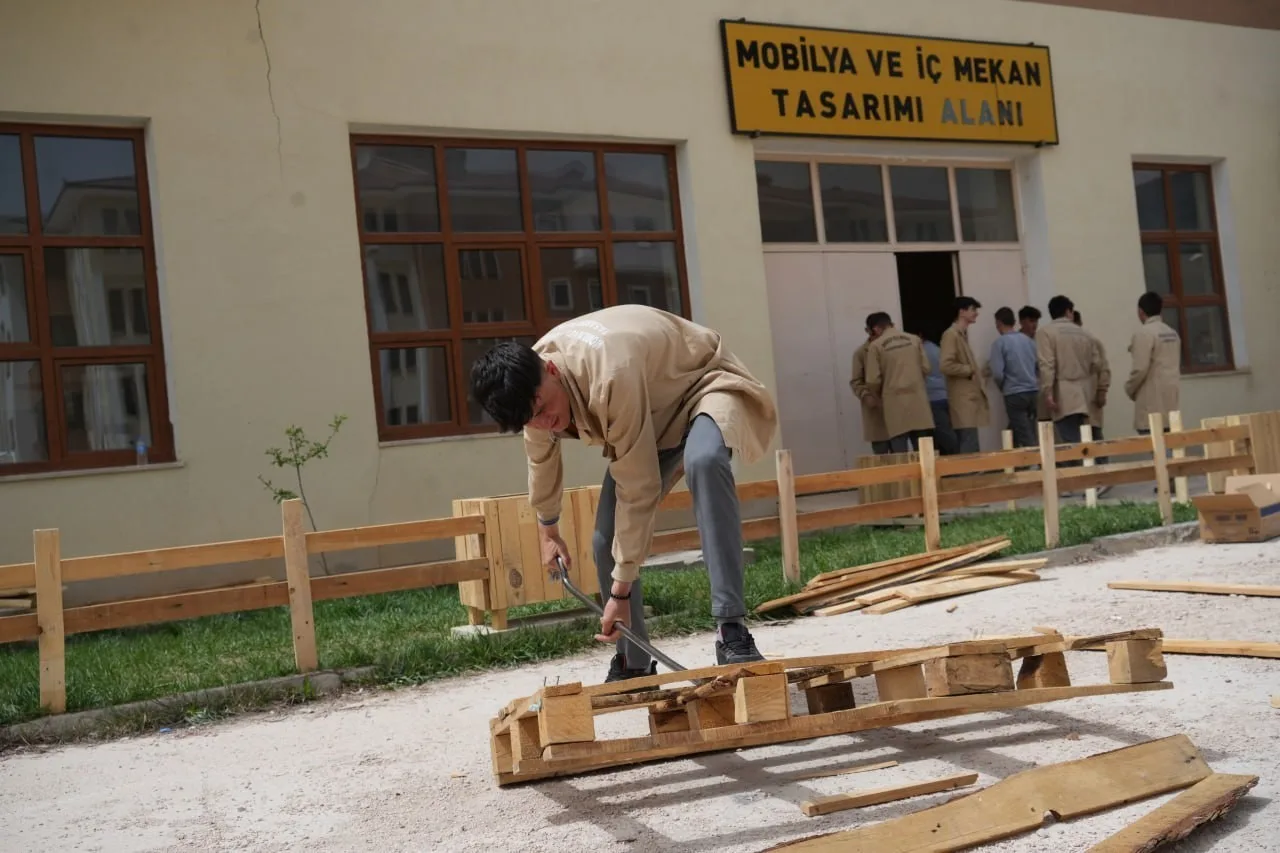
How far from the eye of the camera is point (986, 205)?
14500 mm

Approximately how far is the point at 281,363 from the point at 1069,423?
28.1 ft

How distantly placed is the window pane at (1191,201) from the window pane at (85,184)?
1239cm

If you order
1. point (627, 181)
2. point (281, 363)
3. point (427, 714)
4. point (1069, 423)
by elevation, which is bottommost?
point (427, 714)

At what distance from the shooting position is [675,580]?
861 cm

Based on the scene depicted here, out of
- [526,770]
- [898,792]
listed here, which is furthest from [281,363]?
[898,792]

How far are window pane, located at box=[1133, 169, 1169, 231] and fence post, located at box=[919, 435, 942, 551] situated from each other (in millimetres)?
7826

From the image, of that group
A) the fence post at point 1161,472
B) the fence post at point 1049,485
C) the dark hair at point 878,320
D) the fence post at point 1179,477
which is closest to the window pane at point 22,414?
the fence post at point 1049,485

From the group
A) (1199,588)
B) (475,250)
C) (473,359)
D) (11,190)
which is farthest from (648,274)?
(1199,588)

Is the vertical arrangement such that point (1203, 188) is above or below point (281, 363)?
above

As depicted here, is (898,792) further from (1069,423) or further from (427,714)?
(1069,423)

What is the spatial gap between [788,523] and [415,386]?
156 inches

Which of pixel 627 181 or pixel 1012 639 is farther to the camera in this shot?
pixel 627 181

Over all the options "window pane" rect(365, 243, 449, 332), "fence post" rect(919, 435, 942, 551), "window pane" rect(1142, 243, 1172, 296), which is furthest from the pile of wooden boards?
"window pane" rect(1142, 243, 1172, 296)

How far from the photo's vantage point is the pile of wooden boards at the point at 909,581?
766cm
